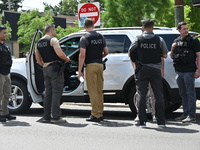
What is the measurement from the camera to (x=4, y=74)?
8.66 metres

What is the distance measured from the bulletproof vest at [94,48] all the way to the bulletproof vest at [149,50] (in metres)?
0.93

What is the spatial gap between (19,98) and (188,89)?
3631mm

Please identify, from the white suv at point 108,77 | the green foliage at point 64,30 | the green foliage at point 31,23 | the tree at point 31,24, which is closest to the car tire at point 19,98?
the white suv at point 108,77

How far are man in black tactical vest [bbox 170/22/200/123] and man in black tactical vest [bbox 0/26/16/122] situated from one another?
314cm

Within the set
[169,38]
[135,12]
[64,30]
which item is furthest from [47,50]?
[64,30]

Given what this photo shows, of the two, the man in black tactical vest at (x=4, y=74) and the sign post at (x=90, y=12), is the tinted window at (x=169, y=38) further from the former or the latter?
the sign post at (x=90, y=12)

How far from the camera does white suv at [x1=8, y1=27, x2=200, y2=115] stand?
8.70m

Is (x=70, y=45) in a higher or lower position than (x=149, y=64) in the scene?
higher

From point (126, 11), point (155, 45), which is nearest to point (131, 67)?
point (155, 45)

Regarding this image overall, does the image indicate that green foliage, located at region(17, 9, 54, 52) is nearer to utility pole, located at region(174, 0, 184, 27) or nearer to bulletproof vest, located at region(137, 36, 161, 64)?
utility pole, located at region(174, 0, 184, 27)

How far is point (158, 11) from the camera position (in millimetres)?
22172

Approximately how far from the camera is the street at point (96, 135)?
625cm

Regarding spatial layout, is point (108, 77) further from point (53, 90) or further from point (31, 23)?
point (31, 23)

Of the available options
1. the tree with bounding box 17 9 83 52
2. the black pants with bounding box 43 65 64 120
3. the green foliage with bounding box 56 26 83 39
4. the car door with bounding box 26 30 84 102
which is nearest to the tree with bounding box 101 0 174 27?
the green foliage with bounding box 56 26 83 39
